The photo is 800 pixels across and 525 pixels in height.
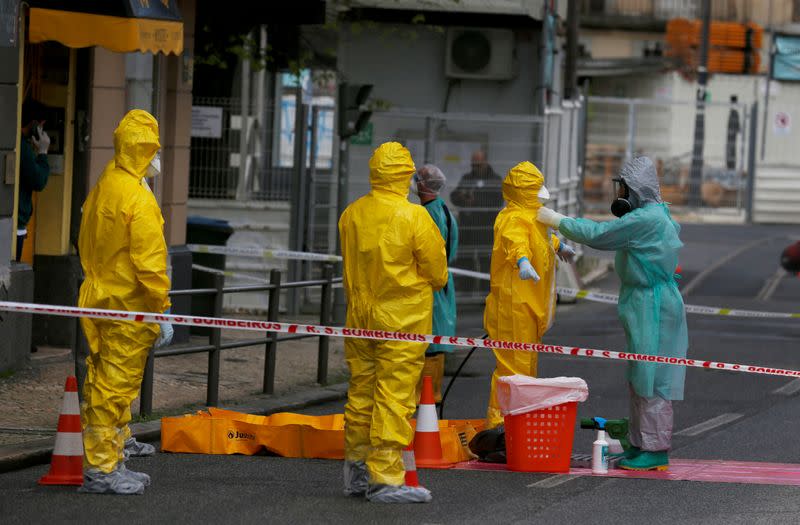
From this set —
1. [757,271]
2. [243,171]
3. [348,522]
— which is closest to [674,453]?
[348,522]

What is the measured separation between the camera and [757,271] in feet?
80.9

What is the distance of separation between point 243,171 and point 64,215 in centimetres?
481

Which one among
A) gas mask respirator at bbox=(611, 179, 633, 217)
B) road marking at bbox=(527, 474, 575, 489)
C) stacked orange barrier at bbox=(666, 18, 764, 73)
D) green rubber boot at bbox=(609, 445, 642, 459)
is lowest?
road marking at bbox=(527, 474, 575, 489)

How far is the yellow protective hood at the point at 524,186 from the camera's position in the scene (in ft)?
34.5

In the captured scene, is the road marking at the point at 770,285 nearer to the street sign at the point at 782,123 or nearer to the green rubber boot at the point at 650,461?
the green rubber boot at the point at 650,461

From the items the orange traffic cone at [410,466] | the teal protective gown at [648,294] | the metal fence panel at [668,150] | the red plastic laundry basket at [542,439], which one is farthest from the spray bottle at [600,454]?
the metal fence panel at [668,150]

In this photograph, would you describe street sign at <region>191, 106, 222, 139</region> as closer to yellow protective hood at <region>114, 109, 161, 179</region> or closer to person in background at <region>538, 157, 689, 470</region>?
person in background at <region>538, 157, 689, 470</region>

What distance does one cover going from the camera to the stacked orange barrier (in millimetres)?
43531

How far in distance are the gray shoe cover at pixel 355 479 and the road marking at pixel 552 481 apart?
3.23 feet

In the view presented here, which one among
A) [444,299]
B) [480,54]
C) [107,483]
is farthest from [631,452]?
[480,54]

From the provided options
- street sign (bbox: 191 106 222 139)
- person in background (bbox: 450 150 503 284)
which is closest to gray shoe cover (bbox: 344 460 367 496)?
street sign (bbox: 191 106 222 139)

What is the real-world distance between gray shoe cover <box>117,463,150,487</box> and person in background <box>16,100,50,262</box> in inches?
177

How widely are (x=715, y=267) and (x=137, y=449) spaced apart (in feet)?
54.6

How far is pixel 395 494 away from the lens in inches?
333
